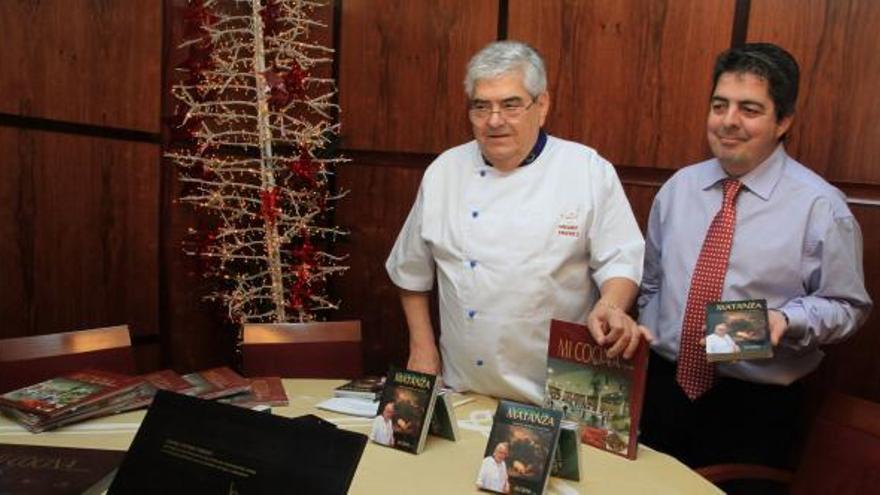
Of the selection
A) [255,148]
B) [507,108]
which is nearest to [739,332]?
[507,108]

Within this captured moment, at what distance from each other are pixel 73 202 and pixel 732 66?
2.35 meters

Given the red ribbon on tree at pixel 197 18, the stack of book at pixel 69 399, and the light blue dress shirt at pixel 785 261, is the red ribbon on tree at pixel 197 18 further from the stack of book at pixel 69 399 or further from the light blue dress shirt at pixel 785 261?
the light blue dress shirt at pixel 785 261

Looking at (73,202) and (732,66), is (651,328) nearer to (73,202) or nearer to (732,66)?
(732,66)

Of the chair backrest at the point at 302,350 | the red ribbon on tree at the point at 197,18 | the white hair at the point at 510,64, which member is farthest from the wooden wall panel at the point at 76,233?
the white hair at the point at 510,64

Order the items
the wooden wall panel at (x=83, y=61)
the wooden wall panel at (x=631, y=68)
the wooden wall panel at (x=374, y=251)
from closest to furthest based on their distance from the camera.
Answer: the wooden wall panel at (x=83, y=61) → the wooden wall panel at (x=631, y=68) → the wooden wall panel at (x=374, y=251)

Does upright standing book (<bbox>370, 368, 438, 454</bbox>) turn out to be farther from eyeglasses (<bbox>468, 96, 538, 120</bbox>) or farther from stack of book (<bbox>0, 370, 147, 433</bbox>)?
eyeglasses (<bbox>468, 96, 538, 120</bbox>)

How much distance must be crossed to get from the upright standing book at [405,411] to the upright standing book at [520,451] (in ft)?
0.59

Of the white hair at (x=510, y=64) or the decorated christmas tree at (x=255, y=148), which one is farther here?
the decorated christmas tree at (x=255, y=148)

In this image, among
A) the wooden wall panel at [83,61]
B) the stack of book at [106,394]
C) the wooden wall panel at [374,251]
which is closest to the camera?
the stack of book at [106,394]

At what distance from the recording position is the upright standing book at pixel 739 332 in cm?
149

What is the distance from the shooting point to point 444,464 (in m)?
1.41

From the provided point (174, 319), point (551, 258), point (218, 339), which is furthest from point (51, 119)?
point (551, 258)

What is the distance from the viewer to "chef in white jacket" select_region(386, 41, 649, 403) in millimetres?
1905

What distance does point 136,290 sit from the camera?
9.62ft
